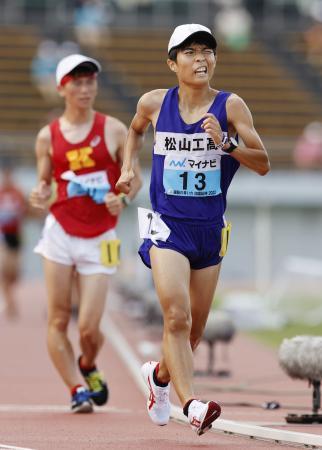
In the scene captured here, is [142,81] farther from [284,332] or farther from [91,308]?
[91,308]

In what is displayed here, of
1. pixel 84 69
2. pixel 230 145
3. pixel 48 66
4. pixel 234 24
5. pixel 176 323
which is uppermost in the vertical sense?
pixel 234 24

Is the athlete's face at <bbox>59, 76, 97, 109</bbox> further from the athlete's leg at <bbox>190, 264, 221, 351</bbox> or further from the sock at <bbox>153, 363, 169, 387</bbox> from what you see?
the sock at <bbox>153, 363, 169, 387</bbox>

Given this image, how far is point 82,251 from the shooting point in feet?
35.0

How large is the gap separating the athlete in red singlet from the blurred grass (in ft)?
25.9

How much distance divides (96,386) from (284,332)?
9.69 meters

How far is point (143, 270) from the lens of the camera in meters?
28.9

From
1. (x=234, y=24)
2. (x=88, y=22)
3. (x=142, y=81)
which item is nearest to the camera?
(x=142, y=81)

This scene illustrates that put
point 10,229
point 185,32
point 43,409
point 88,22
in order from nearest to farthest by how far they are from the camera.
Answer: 1. point 185,32
2. point 43,409
3. point 10,229
4. point 88,22

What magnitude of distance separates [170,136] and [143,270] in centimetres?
2025

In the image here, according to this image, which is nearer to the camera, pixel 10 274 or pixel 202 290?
pixel 202 290

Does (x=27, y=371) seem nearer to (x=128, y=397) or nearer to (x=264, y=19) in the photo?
(x=128, y=397)

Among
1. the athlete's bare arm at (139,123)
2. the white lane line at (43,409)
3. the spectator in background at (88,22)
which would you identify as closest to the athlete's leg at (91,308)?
the white lane line at (43,409)

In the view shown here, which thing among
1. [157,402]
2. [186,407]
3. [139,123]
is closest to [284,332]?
[139,123]

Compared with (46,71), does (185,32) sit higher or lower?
lower
